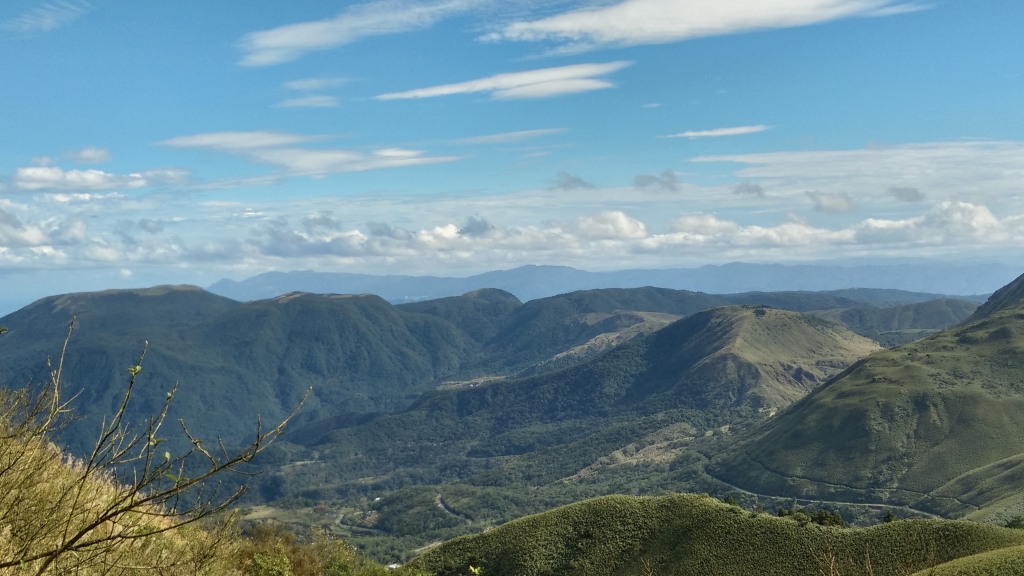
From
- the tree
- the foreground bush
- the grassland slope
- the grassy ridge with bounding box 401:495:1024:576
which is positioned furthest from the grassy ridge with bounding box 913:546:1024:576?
the tree

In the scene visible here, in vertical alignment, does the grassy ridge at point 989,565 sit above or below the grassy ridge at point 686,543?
above

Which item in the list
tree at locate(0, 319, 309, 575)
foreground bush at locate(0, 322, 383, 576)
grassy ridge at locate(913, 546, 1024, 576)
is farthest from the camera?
grassy ridge at locate(913, 546, 1024, 576)

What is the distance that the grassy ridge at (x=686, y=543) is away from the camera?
239 feet

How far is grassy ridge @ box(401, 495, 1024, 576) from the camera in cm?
7275

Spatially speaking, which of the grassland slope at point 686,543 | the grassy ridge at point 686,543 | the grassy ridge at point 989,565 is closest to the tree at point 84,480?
the grassy ridge at point 989,565

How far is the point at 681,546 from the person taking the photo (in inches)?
3319

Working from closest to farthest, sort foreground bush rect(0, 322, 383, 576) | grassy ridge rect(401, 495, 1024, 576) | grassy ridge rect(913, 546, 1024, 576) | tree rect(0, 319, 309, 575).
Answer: tree rect(0, 319, 309, 575), foreground bush rect(0, 322, 383, 576), grassy ridge rect(913, 546, 1024, 576), grassy ridge rect(401, 495, 1024, 576)

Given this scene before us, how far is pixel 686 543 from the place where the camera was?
8475cm

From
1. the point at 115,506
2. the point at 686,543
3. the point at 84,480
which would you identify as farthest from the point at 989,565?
the point at 84,480

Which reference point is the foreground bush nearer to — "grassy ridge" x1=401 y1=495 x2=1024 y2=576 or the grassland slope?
"grassy ridge" x1=401 y1=495 x2=1024 y2=576

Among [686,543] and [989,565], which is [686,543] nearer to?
[686,543]

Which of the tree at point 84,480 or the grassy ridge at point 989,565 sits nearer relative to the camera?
the tree at point 84,480

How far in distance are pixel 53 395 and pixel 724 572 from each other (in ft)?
254

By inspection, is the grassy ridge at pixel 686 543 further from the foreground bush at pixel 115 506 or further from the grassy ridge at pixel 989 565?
the foreground bush at pixel 115 506
